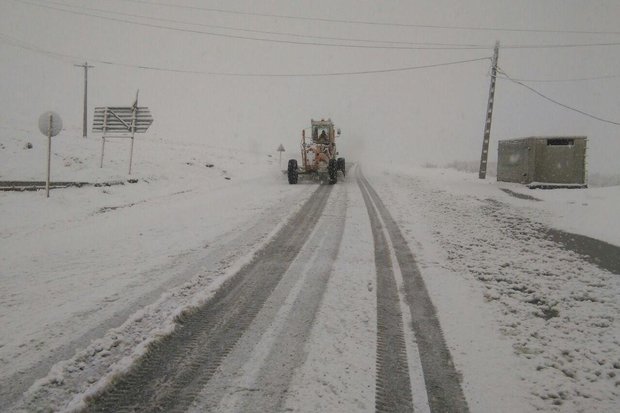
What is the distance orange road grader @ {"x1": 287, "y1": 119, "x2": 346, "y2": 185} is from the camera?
15625 mm

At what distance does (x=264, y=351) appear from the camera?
2914mm

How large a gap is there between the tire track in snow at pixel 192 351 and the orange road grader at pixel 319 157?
36.1ft

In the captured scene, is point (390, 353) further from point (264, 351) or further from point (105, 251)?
point (105, 251)

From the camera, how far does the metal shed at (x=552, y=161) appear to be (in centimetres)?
1520

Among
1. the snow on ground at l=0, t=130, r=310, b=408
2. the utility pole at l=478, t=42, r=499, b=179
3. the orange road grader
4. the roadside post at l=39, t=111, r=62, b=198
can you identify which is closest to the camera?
the snow on ground at l=0, t=130, r=310, b=408

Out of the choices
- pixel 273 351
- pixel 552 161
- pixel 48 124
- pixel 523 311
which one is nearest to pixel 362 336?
pixel 273 351

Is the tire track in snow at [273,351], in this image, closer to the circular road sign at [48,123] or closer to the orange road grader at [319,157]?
the circular road sign at [48,123]

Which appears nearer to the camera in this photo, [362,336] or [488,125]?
[362,336]

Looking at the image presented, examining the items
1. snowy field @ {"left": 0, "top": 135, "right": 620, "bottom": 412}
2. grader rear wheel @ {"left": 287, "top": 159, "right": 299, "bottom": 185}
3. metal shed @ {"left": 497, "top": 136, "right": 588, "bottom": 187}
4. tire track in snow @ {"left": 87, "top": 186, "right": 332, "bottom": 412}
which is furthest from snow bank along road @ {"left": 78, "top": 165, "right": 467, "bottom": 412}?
metal shed @ {"left": 497, "top": 136, "right": 588, "bottom": 187}

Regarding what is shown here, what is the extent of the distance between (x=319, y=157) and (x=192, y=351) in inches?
562

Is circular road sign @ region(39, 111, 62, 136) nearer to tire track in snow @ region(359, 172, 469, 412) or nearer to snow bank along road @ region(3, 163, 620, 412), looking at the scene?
snow bank along road @ region(3, 163, 620, 412)

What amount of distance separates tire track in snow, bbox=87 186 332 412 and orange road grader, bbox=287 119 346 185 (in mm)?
10990

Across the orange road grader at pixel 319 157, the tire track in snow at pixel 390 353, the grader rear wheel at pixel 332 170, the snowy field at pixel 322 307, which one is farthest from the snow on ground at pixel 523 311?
the orange road grader at pixel 319 157

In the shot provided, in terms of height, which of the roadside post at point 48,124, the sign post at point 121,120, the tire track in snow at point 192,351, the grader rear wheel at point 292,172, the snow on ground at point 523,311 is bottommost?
the tire track in snow at point 192,351
